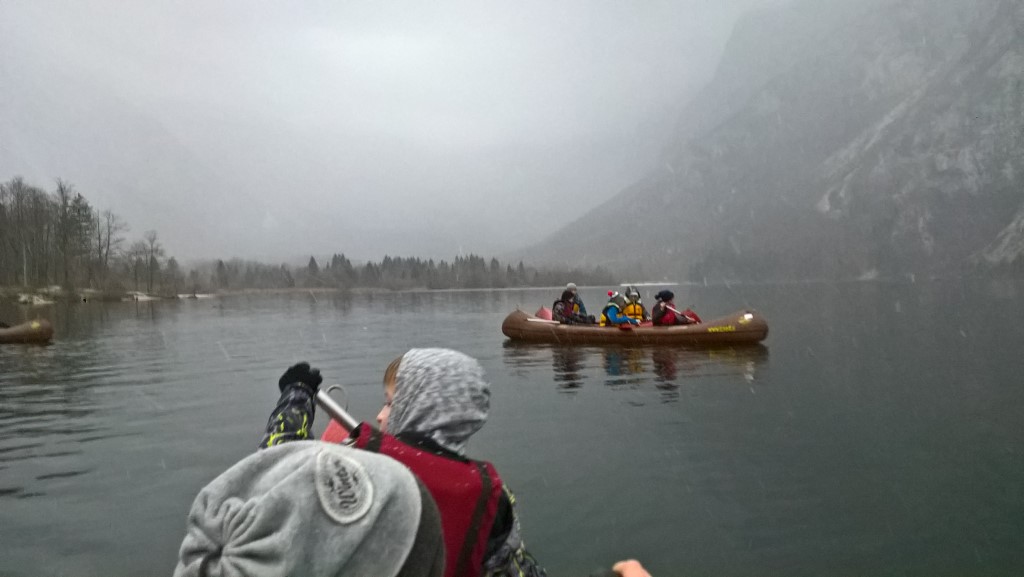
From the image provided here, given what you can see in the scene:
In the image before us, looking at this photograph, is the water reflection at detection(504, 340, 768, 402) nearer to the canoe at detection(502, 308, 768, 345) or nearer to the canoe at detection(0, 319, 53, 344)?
the canoe at detection(502, 308, 768, 345)

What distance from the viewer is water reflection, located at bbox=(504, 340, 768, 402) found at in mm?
17625

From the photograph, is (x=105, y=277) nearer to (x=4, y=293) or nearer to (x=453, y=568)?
(x=4, y=293)

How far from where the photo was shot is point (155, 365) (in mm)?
23391

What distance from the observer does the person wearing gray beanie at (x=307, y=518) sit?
1366mm

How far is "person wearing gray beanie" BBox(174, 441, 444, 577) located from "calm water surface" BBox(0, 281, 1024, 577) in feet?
18.6

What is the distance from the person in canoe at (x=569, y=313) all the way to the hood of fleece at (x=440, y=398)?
23.6 meters

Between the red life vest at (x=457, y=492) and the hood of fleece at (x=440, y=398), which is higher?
the hood of fleece at (x=440, y=398)

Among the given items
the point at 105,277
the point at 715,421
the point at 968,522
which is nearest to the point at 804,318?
the point at 715,421

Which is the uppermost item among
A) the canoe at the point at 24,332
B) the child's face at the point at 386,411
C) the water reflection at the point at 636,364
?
the child's face at the point at 386,411

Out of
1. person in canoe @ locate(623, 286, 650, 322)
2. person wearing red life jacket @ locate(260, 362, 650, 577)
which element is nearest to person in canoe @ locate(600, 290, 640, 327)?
person in canoe @ locate(623, 286, 650, 322)

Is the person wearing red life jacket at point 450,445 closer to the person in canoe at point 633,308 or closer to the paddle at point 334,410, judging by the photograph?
the paddle at point 334,410

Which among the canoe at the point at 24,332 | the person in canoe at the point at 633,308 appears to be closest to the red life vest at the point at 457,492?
the person in canoe at the point at 633,308

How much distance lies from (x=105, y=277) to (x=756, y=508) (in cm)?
12244

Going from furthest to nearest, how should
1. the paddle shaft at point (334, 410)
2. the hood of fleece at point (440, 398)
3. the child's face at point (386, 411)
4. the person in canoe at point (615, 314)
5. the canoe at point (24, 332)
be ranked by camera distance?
the canoe at point (24, 332), the person in canoe at point (615, 314), the paddle shaft at point (334, 410), the child's face at point (386, 411), the hood of fleece at point (440, 398)
